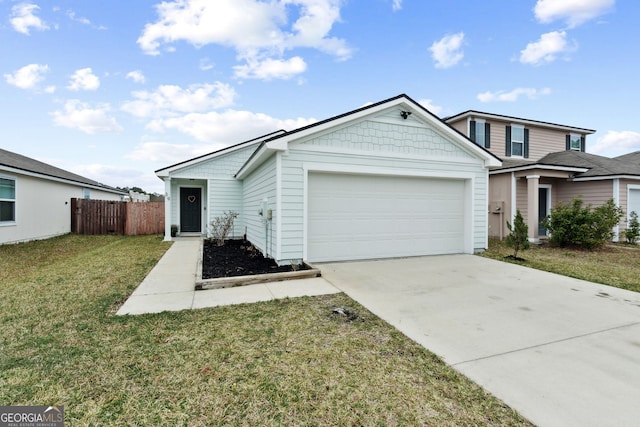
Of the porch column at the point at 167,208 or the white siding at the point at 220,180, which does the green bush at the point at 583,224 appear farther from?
the porch column at the point at 167,208

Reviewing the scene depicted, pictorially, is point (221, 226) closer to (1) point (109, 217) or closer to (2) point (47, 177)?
(1) point (109, 217)

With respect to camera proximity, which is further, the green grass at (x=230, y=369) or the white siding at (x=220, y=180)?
the white siding at (x=220, y=180)

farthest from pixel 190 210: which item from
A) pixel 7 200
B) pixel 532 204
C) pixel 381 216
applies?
pixel 532 204

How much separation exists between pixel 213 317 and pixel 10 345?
1950 millimetres

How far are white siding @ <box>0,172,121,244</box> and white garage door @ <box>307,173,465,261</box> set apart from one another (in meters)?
11.2

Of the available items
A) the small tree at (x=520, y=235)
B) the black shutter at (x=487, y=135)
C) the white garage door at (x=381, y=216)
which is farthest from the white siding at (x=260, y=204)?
the black shutter at (x=487, y=135)

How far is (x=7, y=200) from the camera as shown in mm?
10492

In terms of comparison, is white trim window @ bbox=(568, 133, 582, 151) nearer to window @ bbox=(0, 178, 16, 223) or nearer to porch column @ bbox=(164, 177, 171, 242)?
porch column @ bbox=(164, 177, 171, 242)

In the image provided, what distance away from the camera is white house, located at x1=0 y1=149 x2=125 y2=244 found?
34.3 feet

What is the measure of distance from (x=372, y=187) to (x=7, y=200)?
1262cm

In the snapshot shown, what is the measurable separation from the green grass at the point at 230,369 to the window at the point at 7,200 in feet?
29.1

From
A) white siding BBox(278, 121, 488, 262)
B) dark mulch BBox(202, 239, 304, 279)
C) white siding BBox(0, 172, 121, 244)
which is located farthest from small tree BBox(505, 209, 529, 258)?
white siding BBox(0, 172, 121, 244)

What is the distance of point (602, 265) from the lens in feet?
24.2

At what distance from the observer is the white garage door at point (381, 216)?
7.32 meters
